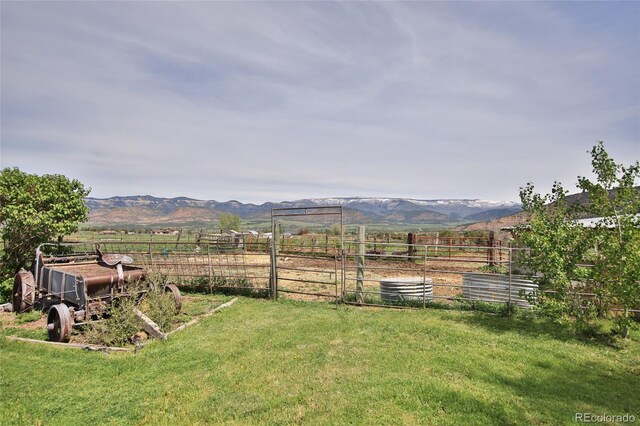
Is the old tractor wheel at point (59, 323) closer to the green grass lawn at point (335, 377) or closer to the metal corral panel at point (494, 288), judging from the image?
the green grass lawn at point (335, 377)

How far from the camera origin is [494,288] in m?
9.34

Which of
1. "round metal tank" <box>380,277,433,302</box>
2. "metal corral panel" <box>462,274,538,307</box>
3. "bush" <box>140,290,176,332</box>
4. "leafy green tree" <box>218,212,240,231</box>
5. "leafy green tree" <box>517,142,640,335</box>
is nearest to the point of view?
"leafy green tree" <box>517,142,640,335</box>

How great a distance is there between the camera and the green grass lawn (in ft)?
14.2

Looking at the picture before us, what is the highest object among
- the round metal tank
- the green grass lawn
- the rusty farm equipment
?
the rusty farm equipment

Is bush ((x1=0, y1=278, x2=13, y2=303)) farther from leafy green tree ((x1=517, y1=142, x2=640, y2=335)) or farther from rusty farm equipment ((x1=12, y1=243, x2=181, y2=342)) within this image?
leafy green tree ((x1=517, y1=142, x2=640, y2=335))

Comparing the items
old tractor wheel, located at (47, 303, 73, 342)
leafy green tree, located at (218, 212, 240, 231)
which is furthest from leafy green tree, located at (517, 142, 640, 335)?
leafy green tree, located at (218, 212, 240, 231)

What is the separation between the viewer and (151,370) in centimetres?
568

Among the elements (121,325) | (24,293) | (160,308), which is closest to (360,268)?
(160,308)

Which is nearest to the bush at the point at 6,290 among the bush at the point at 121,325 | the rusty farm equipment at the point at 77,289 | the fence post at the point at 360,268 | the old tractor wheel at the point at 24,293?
the rusty farm equipment at the point at 77,289

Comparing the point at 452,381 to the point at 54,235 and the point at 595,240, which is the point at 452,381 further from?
the point at 54,235

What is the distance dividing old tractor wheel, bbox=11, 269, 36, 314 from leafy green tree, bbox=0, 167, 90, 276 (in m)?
1.80

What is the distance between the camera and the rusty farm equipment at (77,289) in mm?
7176

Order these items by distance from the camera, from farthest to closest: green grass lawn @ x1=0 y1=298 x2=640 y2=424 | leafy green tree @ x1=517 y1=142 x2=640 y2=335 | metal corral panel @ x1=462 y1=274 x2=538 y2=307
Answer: metal corral panel @ x1=462 y1=274 x2=538 y2=307 → leafy green tree @ x1=517 y1=142 x2=640 y2=335 → green grass lawn @ x1=0 y1=298 x2=640 y2=424

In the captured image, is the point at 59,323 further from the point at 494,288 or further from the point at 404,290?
the point at 494,288
